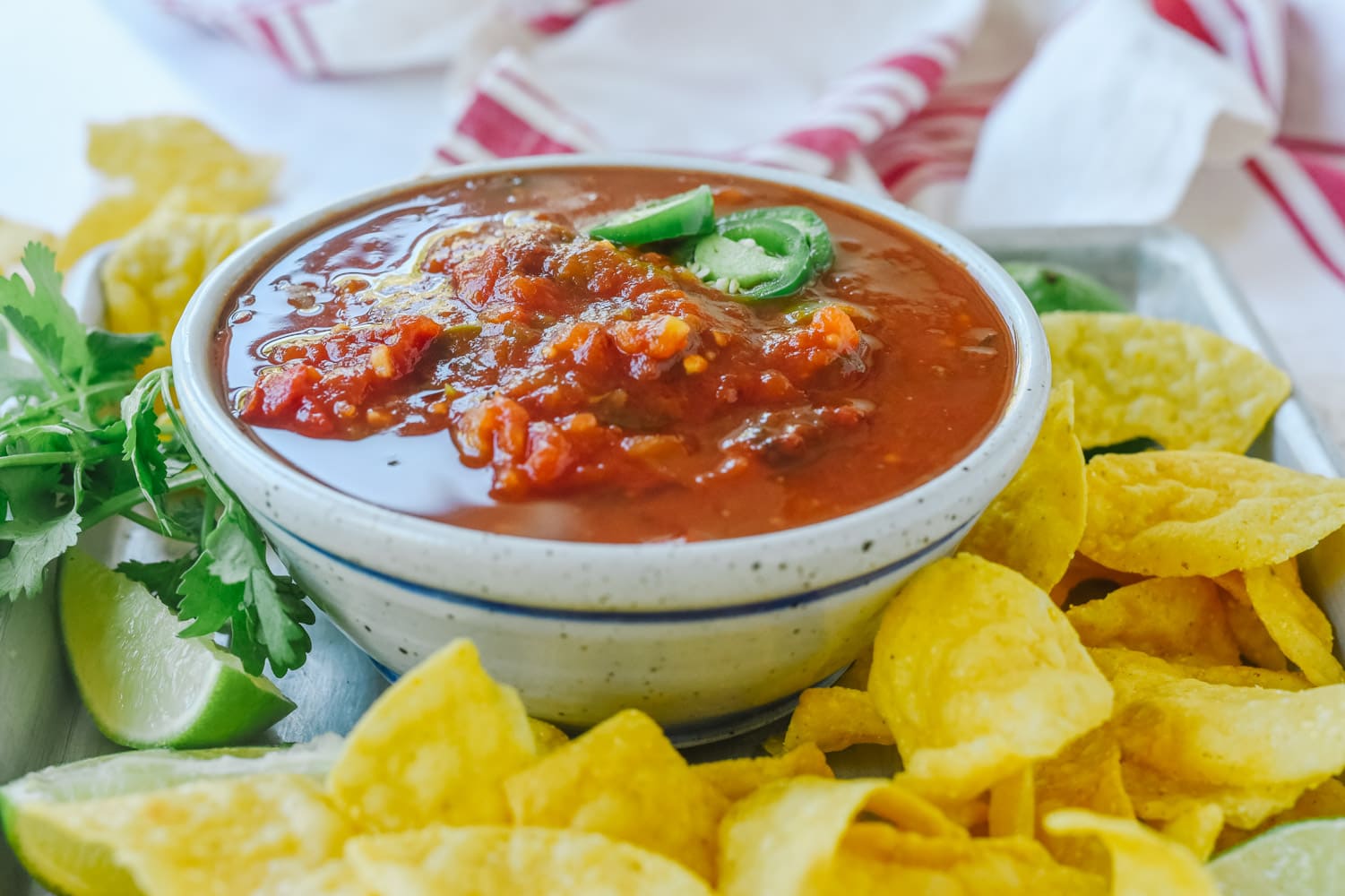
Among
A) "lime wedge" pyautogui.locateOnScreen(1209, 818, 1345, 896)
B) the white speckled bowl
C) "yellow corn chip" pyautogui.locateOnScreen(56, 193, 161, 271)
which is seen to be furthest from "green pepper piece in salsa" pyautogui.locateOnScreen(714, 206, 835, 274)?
"yellow corn chip" pyautogui.locateOnScreen(56, 193, 161, 271)

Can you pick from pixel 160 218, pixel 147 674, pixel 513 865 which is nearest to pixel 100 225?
pixel 160 218

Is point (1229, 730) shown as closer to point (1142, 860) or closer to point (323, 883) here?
point (1142, 860)

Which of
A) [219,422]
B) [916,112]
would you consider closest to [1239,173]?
[916,112]

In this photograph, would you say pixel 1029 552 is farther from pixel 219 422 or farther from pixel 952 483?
pixel 219 422

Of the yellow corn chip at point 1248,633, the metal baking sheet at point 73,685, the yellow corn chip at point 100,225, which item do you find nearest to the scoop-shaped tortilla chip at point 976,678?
the metal baking sheet at point 73,685

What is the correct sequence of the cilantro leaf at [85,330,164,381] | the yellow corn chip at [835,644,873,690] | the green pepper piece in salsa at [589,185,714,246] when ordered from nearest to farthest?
the yellow corn chip at [835,644,873,690], the green pepper piece in salsa at [589,185,714,246], the cilantro leaf at [85,330,164,381]

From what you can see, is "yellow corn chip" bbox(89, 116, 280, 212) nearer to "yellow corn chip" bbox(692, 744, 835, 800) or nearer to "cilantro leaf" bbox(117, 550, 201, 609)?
"cilantro leaf" bbox(117, 550, 201, 609)

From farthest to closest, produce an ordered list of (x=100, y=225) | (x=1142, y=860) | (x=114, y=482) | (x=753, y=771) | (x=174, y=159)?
(x=174, y=159)
(x=100, y=225)
(x=114, y=482)
(x=753, y=771)
(x=1142, y=860)
